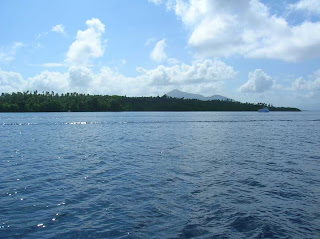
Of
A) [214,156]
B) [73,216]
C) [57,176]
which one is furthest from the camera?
[214,156]

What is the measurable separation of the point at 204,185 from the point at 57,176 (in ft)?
52.3

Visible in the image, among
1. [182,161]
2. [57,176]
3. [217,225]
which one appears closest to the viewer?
[217,225]

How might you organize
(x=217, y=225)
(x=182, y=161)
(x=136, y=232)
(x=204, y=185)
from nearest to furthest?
(x=136, y=232)
(x=217, y=225)
(x=204, y=185)
(x=182, y=161)

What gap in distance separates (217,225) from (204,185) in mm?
8844

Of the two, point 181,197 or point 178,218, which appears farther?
point 181,197

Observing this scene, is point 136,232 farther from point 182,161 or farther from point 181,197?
point 182,161

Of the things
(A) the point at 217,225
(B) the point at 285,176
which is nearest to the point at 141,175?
(A) the point at 217,225

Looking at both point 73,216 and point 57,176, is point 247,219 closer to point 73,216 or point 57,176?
point 73,216

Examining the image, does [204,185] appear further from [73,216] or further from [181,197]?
[73,216]

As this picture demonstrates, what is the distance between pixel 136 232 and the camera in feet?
52.4

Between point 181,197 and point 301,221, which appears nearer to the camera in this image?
point 301,221

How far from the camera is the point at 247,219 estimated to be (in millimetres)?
18062

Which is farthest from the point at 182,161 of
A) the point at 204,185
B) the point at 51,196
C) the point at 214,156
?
the point at 51,196

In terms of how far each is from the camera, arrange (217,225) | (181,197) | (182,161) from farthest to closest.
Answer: (182,161) < (181,197) < (217,225)
